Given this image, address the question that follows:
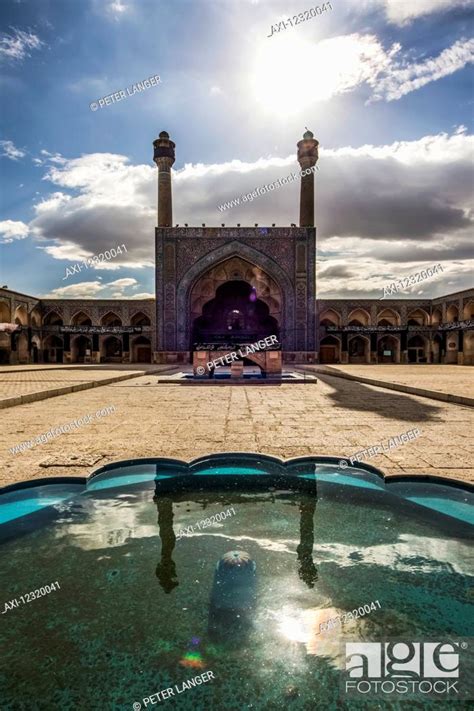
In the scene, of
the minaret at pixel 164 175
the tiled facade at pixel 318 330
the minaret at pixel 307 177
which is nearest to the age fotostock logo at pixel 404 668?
the minaret at pixel 307 177

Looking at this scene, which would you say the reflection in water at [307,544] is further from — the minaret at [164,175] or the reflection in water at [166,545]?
the minaret at [164,175]

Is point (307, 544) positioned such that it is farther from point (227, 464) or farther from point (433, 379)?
point (433, 379)

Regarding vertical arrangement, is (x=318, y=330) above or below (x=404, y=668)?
above

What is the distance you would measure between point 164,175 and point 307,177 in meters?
8.25

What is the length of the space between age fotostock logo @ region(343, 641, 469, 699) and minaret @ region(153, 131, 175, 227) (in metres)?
22.5

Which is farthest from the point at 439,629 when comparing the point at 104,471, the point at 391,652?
the point at 104,471

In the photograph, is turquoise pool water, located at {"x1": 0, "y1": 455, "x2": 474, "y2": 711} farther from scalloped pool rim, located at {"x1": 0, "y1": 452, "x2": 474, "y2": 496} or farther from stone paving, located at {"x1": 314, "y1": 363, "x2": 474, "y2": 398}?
stone paving, located at {"x1": 314, "y1": 363, "x2": 474, "y2": 398}

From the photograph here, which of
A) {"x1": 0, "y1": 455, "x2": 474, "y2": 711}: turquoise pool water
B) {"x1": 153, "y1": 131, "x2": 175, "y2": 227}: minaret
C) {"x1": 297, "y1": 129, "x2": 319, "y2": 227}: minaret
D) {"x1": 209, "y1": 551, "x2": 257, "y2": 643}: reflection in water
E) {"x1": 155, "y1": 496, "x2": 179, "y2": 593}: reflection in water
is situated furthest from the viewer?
{"x1": 153, "y1": 131, "x2": 175, "y2": 227}: minaret

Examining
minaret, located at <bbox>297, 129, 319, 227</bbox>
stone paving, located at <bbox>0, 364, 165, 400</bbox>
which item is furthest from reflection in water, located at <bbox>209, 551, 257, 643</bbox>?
minaret, located at <bbox>297, 129, 319, 227</bbox>

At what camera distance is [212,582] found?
1.70 meters

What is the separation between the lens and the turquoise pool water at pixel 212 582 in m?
1.20

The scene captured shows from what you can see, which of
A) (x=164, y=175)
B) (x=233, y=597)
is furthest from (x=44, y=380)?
(x=164, y=175)

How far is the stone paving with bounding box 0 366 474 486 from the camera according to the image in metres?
3.05

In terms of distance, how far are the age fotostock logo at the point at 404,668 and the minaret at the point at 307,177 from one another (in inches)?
866
